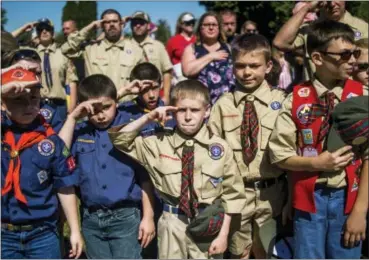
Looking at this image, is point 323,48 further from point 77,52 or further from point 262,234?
point 77,52

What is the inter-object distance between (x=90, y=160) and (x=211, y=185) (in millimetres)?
883

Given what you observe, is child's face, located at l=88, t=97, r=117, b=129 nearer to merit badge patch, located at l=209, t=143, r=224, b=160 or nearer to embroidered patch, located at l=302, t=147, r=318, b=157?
merit badge patch, located at l=209, t=143, r=224, b=160

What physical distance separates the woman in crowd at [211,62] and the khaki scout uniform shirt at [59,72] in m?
2.43

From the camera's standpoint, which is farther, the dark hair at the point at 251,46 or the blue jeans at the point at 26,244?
the dark hair at the point at 251,46

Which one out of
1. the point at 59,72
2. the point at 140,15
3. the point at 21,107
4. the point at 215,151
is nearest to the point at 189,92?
the point at 215,151

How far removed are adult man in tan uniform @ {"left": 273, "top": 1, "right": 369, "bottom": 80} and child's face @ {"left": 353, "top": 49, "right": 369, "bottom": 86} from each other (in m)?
0.24

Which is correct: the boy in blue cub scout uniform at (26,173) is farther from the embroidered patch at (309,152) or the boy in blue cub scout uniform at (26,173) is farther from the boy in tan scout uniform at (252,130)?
the embroidered patch at (309,152)

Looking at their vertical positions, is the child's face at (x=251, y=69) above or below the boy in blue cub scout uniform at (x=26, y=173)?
above

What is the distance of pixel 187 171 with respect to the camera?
3.27m

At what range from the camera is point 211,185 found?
10.9 feet

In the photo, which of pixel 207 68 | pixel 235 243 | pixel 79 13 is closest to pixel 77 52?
pixel 207 68

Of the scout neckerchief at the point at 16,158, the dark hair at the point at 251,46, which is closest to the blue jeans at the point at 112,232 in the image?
the scout neckerchief at the point at 16,158

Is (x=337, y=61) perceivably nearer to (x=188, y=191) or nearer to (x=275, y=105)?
(x=275, y=105)

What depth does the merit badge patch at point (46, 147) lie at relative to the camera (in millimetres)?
3215
